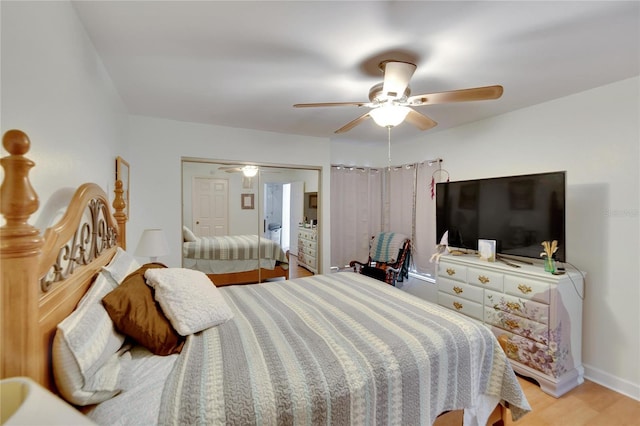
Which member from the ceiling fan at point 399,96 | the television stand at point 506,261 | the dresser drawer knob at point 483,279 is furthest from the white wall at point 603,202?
the ceiling fan at point 399,96

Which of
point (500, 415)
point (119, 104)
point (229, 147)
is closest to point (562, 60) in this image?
point (500, 415)

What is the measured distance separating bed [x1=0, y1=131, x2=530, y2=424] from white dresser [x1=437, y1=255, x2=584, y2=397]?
3.05ft

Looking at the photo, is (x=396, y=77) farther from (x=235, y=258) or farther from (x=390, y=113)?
(x=235, y=258)

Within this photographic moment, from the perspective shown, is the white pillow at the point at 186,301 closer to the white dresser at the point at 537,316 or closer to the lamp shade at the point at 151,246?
the lamp shade at the point at 151,246

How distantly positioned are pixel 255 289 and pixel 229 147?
2075 mm

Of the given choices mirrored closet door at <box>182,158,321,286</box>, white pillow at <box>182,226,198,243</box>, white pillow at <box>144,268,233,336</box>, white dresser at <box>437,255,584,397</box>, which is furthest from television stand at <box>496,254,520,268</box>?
white pillow at <box>182,226,198,243</box>

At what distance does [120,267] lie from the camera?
5.44 ft

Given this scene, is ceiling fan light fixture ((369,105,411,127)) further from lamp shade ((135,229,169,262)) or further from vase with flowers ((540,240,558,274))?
lamp shade ((135,229,169,262))

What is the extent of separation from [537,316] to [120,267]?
3.04 meters

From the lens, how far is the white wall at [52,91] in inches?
36.4

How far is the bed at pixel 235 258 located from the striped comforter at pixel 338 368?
1.91m

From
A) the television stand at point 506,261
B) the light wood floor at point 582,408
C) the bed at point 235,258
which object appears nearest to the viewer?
the light wood floor at point 582,408

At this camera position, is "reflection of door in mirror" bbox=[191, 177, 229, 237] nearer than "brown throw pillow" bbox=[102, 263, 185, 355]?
No

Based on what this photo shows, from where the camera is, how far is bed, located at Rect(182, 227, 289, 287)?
3.59 meters
